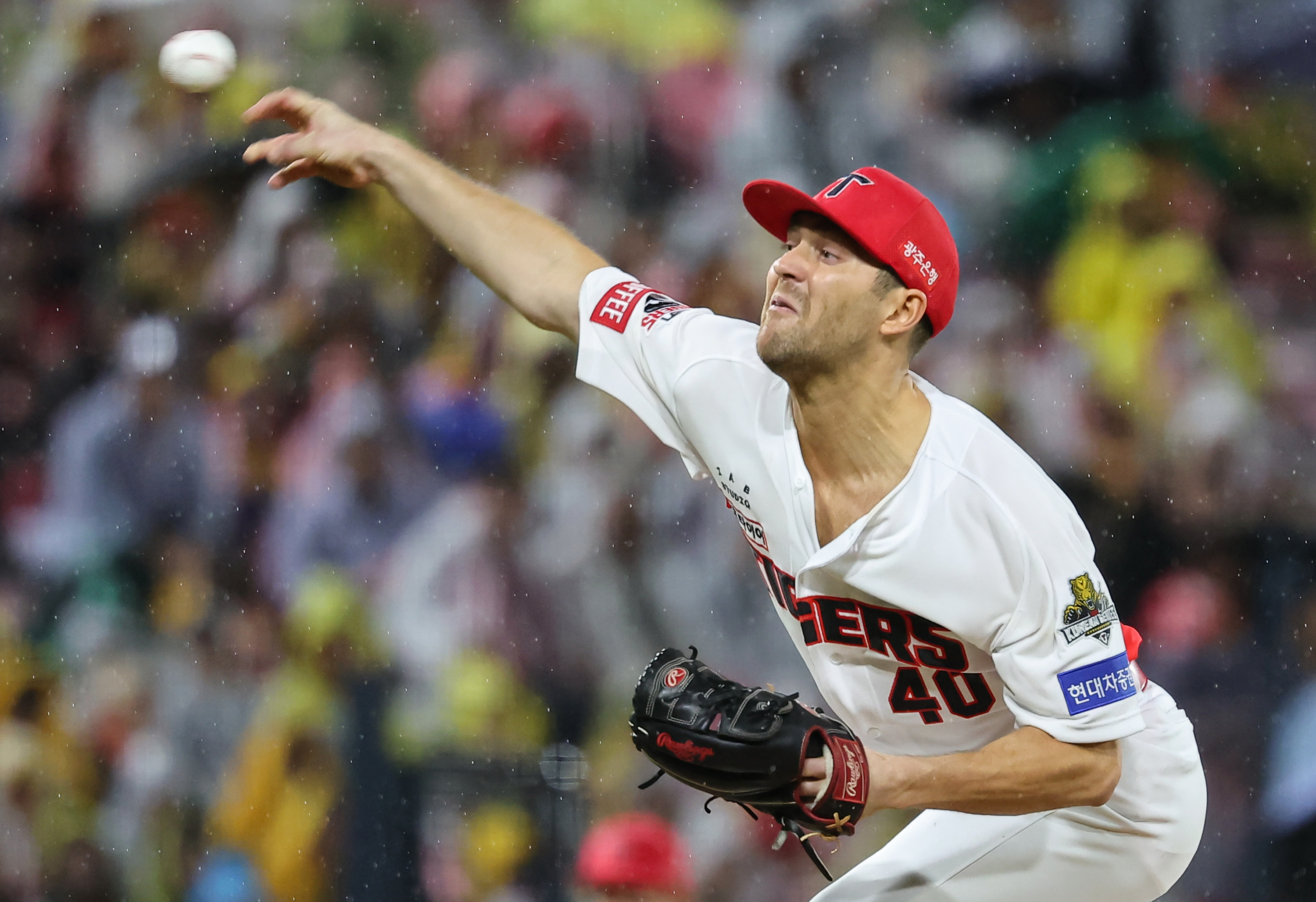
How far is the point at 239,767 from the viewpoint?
5.21 m

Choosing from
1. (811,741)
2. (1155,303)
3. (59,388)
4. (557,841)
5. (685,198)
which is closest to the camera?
(811,741)

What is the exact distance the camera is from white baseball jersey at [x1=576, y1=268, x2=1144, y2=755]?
2291 millimetres

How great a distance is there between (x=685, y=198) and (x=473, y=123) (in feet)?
3.25

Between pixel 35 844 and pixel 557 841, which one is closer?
pixel 557 841

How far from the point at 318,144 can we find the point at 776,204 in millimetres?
966

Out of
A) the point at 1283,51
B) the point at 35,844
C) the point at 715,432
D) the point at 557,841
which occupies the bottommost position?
the point at 557,841

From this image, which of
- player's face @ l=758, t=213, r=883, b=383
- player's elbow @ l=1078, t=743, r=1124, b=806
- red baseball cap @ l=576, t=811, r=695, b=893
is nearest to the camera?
player's elbow @ l=1078, t=743, r=1124, b=806

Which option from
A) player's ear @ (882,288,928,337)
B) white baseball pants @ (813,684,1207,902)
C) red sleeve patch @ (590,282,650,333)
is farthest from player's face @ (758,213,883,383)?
white baseball pants @ (813,684,1207,902)

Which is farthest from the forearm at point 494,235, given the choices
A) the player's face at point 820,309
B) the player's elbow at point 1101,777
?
the player's elbow at point 1101,777

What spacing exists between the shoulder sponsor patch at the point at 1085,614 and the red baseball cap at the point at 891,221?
0.57 meters

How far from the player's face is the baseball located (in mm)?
2506

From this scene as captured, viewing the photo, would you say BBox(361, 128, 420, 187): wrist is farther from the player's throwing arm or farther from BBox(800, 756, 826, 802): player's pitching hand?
BBox(800, 756, 826, 802): player's pitching hand

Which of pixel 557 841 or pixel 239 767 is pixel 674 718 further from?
pixel 239 767

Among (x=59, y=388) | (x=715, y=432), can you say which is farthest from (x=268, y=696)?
(x=715, y=432)
